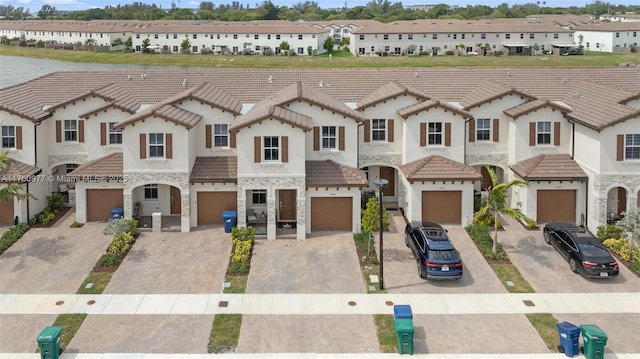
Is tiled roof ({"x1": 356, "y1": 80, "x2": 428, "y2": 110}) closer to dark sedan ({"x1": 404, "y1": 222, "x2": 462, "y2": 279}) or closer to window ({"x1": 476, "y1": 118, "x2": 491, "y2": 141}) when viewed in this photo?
window ({"x1": 476, "y1": 118, "x2": 491, "y2": 141})

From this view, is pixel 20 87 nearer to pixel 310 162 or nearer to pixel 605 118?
pixel 310 162

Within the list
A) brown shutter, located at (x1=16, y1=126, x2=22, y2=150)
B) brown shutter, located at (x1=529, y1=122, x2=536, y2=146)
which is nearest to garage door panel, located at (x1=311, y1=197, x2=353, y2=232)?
brown shutter, located at (x1=529, y1=122, x2=536, y2=146)

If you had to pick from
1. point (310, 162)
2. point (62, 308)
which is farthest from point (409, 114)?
point (62, 308)

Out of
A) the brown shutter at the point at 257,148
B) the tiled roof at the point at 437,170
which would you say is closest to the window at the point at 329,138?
the tiled roof at the point at 437,170

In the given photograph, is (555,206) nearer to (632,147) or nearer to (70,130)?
(632,147)

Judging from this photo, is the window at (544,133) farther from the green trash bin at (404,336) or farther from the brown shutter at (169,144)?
the brown shutter at (169,144)

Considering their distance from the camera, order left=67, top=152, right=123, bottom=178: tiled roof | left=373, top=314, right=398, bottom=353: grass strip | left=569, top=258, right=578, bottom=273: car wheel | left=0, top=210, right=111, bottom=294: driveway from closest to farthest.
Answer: left=373, top=314, right=398, bottom=353: grass strip < left=0, top=210, right=111, bottom=294: driveway < left=569, top=258, right=578, bottom=273: car wheel < left=67, top=152, right=123, bottom=178: tiled roof
